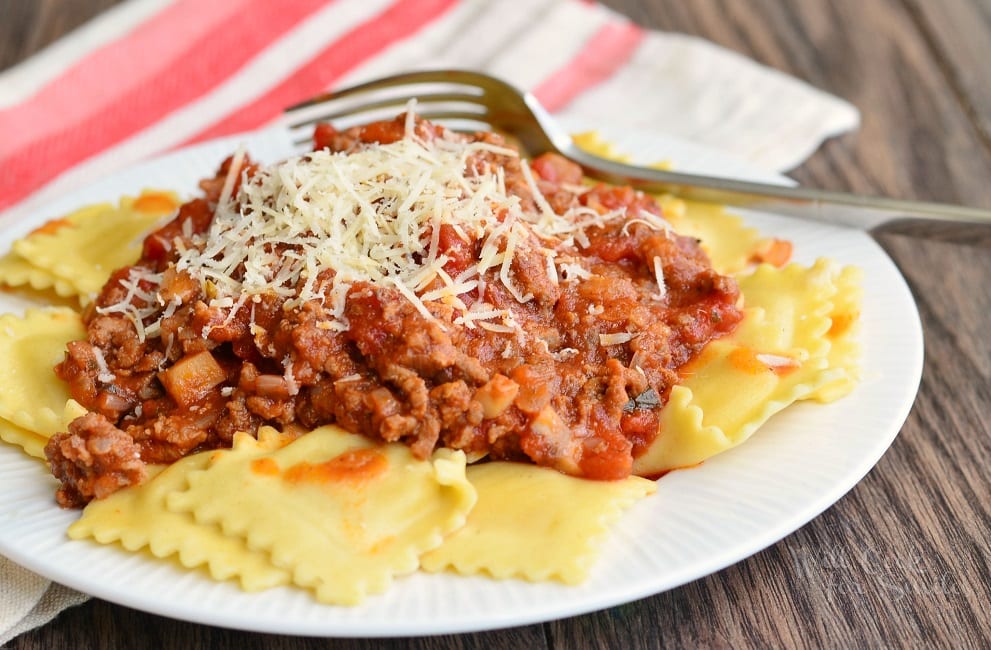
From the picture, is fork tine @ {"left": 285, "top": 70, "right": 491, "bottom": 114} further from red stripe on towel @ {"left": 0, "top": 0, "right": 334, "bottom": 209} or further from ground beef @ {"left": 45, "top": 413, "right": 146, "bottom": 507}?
ground beef @ {"left": 45, "top": 413, "right": 146, "bottom": 507}

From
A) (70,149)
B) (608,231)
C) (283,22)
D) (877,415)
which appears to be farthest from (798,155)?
(70,149)

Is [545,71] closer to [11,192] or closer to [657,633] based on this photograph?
[11,192]

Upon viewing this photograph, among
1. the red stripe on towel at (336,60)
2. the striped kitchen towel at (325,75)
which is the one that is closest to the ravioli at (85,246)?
the striped kitchen towel at (325,75)

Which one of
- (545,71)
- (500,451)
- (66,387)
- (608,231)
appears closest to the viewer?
(500,451)

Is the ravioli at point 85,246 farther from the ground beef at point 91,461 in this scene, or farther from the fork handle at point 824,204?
the fork handle at point 824,204

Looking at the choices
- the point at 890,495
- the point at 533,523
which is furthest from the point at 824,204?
the point at 533,523

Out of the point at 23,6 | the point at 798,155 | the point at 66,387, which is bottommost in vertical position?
the point at 798,155
